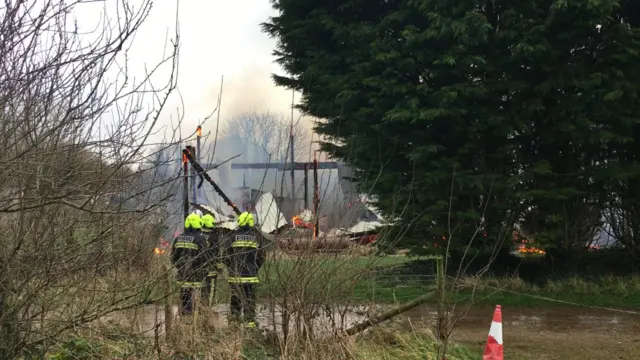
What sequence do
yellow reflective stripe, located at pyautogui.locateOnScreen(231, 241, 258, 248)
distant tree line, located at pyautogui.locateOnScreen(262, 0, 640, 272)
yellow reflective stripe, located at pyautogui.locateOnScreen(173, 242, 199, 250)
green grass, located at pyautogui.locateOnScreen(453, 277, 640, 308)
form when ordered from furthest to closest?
green grass, located at pyautogui.locateOnScreen(453, 277, 640, 308) < distant tree line, located at pyautogui.locateOnScreen(262, 0, 640, 272) < yellow reflective stripe, located at pyautogui.locateOnScreen(173, 242, 199, 250) < yellow reflective stripe, located at pyautogui.locateOnScreen(231, 241, 258, 248)

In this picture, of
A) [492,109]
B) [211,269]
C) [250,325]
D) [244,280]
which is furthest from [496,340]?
[492,109]

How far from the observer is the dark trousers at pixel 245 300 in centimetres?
543

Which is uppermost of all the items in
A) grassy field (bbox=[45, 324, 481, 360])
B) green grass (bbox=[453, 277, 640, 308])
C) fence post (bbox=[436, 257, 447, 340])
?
fence post (bbox=[436, 257, 447, 340])

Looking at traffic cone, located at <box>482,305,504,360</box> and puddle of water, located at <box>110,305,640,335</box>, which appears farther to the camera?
puddle of water, located at <box>110,305,640,335</box>

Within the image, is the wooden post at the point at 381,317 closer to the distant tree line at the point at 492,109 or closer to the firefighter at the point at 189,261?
the firefighter at the point at 189,261

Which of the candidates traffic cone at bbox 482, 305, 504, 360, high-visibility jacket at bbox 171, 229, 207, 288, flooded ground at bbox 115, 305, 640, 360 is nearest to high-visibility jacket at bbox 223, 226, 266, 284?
high-visibility jacket at bbox 171, 229, 207, 288

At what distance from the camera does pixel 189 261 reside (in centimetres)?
469

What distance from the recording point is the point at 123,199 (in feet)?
13.9

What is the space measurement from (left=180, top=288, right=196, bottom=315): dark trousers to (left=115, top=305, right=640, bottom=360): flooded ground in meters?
0.19

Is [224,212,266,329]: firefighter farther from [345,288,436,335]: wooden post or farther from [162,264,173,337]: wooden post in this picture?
[345,288,436,335]: wooden post

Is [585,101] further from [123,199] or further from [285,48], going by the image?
[123,199]

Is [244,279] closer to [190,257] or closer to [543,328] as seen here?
[190,257]

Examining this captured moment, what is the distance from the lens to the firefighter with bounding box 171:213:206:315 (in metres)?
4.93

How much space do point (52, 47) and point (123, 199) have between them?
1133 millimetres
